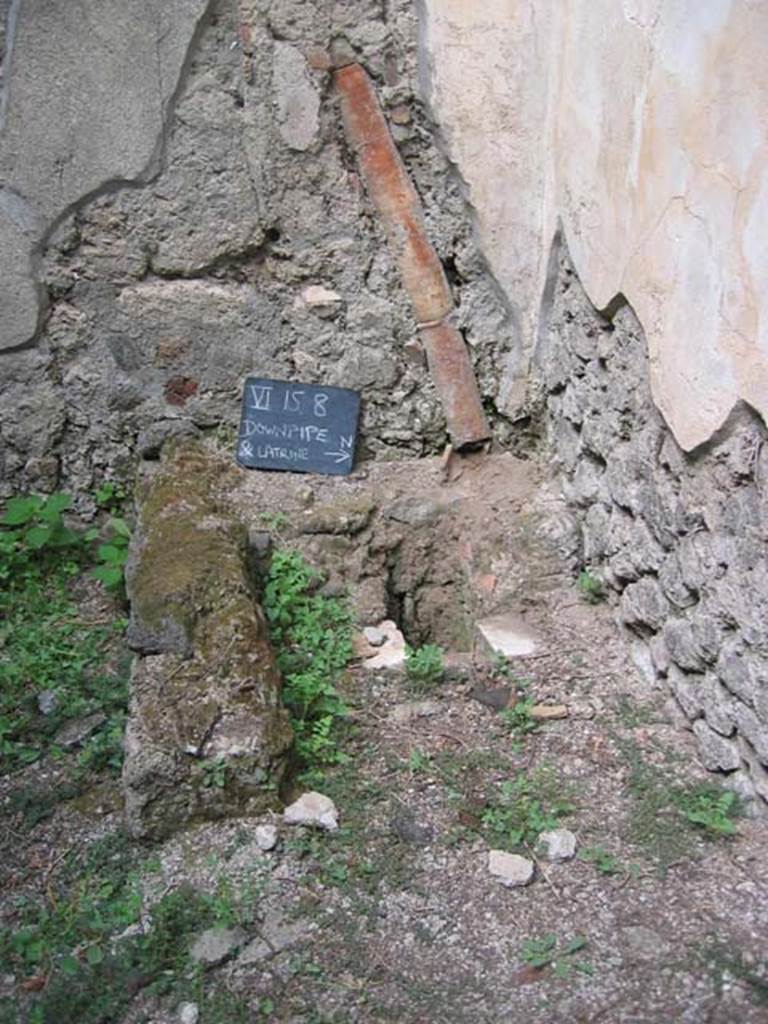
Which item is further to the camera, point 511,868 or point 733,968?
point 511,868

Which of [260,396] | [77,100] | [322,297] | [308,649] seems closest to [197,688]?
[308,649]

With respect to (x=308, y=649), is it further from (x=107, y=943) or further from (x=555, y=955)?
(x=555, y=955)

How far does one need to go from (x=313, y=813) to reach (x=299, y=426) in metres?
1.38

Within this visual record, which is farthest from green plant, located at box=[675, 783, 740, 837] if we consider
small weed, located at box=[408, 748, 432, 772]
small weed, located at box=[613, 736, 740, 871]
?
small weed, located at box=[408, 748, 432, 772]

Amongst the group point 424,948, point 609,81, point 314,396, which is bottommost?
point 424,948

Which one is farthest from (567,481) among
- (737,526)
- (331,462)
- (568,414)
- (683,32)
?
(683,32)

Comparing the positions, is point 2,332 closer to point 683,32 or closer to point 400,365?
point 400,365

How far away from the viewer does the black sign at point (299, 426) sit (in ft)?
11.3

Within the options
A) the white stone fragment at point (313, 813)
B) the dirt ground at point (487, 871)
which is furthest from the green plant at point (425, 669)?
the white stone fragment at point (313, 813)

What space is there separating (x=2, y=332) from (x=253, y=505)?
87 centimetres

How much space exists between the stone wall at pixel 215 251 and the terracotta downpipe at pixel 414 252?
0.11 feet

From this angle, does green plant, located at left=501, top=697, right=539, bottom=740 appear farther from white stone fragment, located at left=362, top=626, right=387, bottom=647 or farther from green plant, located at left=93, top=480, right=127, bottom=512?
green plant, located at left=93, top=480, right=127, bottom=512

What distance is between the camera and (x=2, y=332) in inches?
131

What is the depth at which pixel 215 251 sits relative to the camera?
333 centimetres
